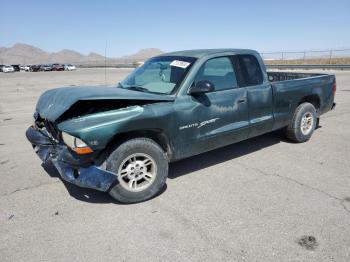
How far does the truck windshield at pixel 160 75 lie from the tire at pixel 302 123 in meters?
2.55

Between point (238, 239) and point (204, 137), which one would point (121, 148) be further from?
point (238, 239)

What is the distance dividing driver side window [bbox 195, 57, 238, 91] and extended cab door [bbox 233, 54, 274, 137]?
0.45 ft

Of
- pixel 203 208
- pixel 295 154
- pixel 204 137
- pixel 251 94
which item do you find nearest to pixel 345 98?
pixel 295 154

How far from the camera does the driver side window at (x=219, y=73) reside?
452cm

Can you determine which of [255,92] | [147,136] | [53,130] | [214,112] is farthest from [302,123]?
[53,130]

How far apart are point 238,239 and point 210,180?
1449 millimetres

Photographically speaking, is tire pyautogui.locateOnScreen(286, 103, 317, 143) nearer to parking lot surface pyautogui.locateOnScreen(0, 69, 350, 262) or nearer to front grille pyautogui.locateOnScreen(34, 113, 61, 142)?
parking lot surface pyautogui.locateOnScreen(0, 69, 350, 262)

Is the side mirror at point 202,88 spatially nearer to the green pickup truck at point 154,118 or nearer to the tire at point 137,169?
the green pickup truck at point 154,118

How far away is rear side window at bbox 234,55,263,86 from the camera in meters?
4.98

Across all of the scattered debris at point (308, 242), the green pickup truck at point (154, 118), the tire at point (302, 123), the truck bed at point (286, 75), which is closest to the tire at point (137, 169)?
the green pickup truck at point (154, 118)

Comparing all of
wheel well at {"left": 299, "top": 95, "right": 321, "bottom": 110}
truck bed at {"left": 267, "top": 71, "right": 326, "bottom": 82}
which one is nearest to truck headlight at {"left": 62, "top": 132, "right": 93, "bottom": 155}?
wheel well at {"left": 299, "top": 95, "right": 321, "bottom": 110}

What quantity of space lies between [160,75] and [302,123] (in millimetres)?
3026

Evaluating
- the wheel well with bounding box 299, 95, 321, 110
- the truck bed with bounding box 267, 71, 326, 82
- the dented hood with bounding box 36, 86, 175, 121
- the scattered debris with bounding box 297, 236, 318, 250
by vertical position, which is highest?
the truck bed with bounding box 267, 71, 326, 82

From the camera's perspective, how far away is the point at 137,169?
3.84m
